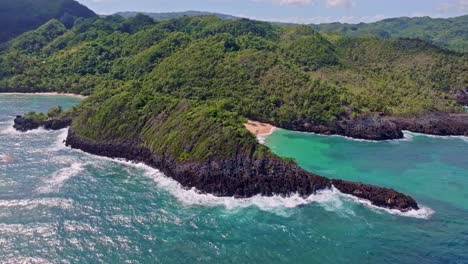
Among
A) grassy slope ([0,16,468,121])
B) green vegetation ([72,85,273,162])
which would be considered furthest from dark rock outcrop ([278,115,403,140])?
green vegetation ([72,85,273,162])

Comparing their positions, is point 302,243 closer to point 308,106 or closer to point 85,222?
point 85,222

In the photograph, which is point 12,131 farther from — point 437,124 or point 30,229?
point 437,124

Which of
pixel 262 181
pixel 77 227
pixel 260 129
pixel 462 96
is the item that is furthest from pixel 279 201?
pixel 462 96

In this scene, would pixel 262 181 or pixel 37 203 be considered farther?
pixel 262 181

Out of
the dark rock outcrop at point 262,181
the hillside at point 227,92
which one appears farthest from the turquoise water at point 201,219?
the hillside at point 227,92

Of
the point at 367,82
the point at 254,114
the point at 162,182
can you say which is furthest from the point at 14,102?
the point at 367,82

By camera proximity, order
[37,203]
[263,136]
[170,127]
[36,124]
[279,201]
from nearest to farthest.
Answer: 1. [37,203]
2. [279,201]
3. [170,127]
4. [36,124]
5. [263,136]

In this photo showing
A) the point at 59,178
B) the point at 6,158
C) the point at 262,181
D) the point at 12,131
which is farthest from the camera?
the point at 12,131

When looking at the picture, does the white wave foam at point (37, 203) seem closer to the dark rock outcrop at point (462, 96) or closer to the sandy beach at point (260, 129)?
the sandy beach at point (260, 129)
